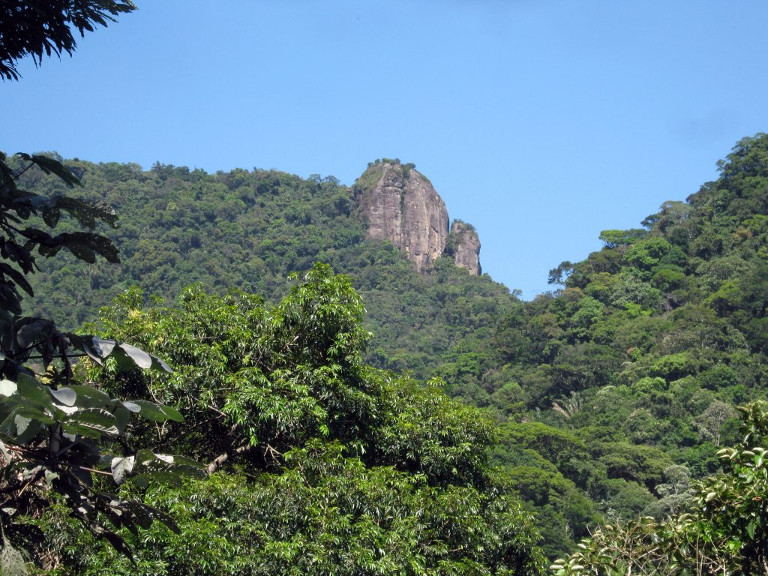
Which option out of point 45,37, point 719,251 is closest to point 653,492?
point 719,251

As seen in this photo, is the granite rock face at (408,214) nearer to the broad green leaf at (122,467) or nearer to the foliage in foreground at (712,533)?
the foliage in foreground at (712,533)

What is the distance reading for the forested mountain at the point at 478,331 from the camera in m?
9.45

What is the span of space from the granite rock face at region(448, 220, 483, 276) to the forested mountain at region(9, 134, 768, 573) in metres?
4.38

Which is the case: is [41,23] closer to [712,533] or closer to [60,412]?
[60,412]

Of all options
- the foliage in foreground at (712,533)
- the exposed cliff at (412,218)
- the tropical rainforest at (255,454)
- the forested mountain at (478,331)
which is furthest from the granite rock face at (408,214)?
the foliage in foreground at (712,533)

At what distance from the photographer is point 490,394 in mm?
55375

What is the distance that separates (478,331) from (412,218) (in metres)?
31.8

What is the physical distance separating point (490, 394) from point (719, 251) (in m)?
18.1

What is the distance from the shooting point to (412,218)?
107 meters

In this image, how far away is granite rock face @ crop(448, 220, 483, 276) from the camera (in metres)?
107

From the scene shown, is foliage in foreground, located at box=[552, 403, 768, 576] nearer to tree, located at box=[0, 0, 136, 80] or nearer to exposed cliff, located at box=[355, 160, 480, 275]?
tree, located at box=[0, 0, 136, 80]

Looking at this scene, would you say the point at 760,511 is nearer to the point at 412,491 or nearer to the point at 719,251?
the point at 412,491

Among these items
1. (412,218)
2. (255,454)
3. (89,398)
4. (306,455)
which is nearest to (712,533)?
(89,398)

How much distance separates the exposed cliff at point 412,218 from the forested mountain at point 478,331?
1.89 m
